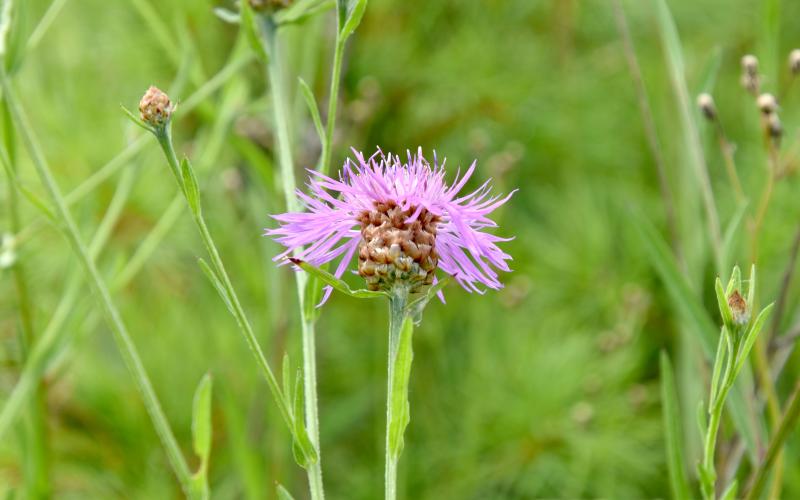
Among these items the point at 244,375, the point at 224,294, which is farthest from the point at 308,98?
→ the point at 244,375

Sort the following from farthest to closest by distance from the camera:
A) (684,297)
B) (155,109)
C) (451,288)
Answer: (451,288)
(684,297)
(155,109)

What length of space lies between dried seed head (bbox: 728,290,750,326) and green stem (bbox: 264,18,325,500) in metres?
0.13

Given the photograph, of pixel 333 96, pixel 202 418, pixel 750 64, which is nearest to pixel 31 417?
pixel 202 418

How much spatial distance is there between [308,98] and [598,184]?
2.08ft

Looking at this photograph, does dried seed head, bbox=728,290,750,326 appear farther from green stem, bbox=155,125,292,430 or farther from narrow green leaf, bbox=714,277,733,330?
green stem, bbox=155,125,292,430

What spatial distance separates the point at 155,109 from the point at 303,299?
0.28 ft

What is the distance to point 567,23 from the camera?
93 centimetres

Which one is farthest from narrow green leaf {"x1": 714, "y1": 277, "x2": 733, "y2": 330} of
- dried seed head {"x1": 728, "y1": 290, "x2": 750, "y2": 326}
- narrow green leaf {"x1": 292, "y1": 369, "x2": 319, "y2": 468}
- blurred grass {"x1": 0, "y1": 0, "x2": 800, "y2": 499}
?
blurred grass {"x1": 0, "y1": 0, "x2": 800, "y2": 499}

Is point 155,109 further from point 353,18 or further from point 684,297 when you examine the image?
point 684,297

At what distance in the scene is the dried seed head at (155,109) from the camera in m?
0.26

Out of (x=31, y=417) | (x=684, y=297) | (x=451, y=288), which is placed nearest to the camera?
(x=684, y=297)

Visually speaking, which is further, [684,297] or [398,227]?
[684,297]

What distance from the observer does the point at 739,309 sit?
27 cm

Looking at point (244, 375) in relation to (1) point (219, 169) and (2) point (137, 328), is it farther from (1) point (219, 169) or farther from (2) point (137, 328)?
(1) point (219, 169)
